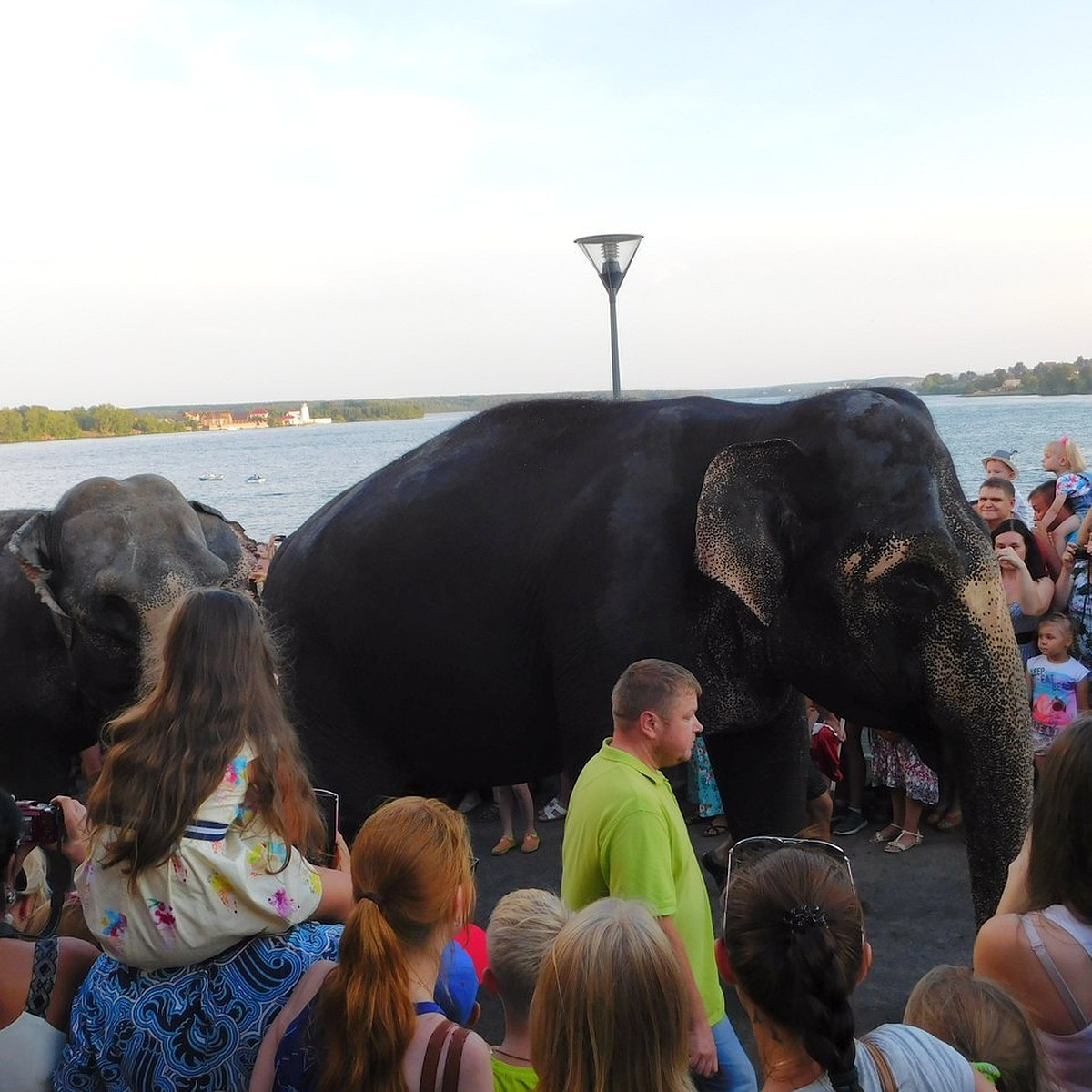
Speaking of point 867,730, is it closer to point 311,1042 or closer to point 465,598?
point 465,598

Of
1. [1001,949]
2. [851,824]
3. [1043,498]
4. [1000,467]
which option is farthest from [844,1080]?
[1000,467]

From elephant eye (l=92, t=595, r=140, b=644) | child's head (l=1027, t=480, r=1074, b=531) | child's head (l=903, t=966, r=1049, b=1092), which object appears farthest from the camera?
child's head (l=1027, t=480, r=1074, b=531)

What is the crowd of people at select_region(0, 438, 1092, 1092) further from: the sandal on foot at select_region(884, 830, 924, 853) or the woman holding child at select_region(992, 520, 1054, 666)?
the woman holding child at select_region(992, 520, 1054, 666)

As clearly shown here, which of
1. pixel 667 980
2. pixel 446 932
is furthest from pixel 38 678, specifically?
pixel 667 980

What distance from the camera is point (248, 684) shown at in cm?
236

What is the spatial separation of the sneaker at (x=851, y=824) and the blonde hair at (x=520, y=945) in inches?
168

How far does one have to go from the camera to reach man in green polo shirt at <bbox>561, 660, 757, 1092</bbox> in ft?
9.40

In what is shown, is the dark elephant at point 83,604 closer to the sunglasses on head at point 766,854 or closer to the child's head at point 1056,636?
the sunglasses on head at point 766,854

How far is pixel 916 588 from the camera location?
366cm

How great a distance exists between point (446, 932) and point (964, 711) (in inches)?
81.5

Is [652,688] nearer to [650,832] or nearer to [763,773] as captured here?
[650,832]

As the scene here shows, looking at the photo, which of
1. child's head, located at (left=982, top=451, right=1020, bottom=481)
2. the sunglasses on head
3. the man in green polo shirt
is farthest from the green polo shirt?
child's head, located at (left=982, top=451, right=1020, bottom=481)

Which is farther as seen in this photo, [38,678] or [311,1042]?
[38,678]

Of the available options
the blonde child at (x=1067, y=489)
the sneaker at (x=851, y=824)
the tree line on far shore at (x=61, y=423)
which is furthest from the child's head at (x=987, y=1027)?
the tree line on far shore at (x=61, y=423)
